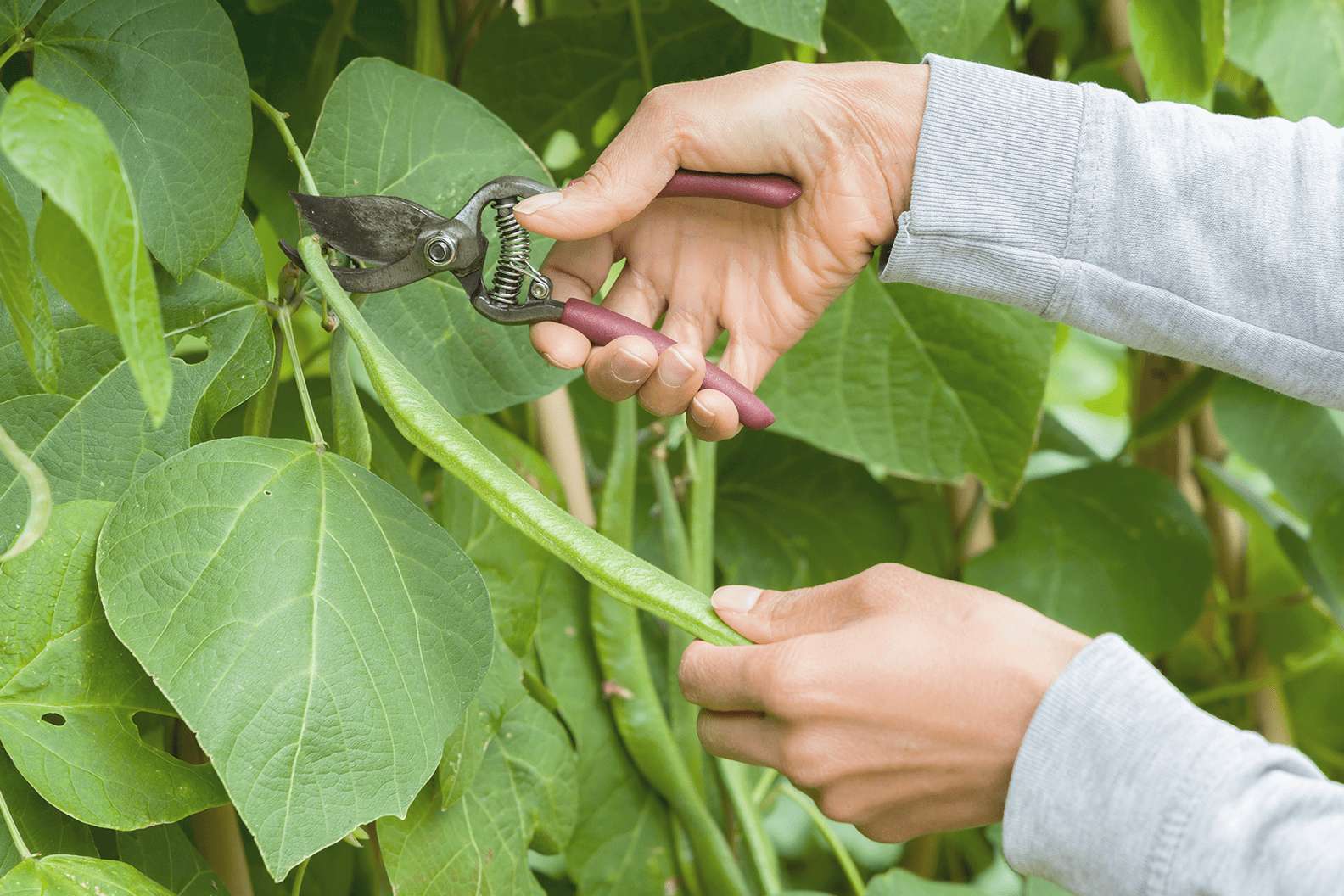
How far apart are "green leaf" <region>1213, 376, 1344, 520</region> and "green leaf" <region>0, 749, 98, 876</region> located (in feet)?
2.71

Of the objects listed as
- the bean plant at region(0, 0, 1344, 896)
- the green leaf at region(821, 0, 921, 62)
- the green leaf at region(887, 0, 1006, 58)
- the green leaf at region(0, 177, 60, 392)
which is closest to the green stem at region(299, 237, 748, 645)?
the bean plant at region(0, 0, 1344, 896)

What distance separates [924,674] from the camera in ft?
1.63

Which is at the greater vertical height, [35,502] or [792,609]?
[35,502]

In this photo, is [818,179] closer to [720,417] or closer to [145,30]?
[720,417]

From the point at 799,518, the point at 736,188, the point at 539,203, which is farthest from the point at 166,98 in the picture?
the point at 799,518

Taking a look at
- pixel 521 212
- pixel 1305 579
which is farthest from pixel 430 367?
pixel 1305 579

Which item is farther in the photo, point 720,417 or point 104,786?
point 720,417

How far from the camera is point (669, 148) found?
62 cm

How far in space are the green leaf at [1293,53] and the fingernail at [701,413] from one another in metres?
0.47

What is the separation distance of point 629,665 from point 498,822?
15cm

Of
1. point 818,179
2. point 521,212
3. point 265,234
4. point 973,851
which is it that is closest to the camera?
point 521,212

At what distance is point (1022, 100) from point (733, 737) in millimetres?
367

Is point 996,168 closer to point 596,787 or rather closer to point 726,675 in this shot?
point 726,675

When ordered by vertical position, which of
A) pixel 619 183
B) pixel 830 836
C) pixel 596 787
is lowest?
pixel 830 836
